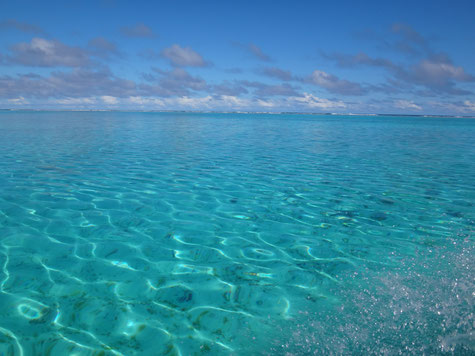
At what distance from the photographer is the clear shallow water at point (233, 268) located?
3178 millimetres

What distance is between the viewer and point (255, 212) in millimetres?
7059

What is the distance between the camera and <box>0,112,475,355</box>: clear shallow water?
318cm

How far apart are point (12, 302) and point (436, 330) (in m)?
5.02

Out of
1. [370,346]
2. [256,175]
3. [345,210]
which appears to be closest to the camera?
[370,346]

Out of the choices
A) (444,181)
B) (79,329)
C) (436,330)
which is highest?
(444,181)

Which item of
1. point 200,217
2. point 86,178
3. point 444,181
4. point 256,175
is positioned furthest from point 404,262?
point 86,178

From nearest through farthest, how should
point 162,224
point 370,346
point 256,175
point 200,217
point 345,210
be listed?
point 370,346
point 162,224
point 200,217
point 345,210
point 256,175

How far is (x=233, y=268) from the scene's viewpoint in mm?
4652

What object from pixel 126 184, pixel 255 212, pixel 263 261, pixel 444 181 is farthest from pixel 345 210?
pixel 126 184

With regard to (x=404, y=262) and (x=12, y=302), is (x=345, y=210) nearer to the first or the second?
(x=404, y=262)

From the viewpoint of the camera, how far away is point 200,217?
6.71 metres

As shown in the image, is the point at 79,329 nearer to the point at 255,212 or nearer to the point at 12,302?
the point at 12,302

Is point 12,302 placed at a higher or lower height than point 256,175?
lower

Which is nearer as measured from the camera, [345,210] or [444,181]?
[345,210]
